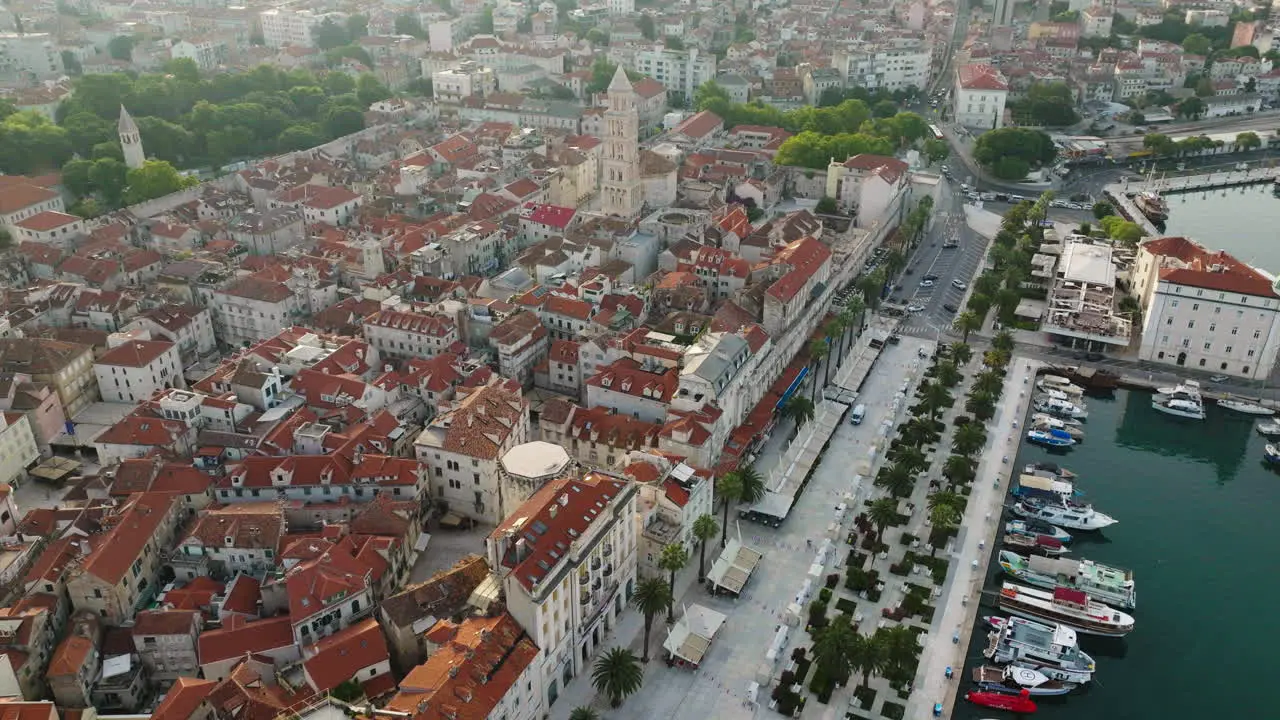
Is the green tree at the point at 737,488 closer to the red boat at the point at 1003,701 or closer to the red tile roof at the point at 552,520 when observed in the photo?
the red tile roof at the point at 552,520

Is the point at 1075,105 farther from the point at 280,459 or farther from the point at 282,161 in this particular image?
the point at 280,459

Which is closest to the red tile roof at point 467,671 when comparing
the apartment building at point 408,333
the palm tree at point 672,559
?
the palm tree at point 672,559

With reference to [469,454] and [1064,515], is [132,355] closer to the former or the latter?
[469,454]

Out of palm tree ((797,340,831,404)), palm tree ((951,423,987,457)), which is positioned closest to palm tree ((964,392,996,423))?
palm tree ((951,423,987,457))

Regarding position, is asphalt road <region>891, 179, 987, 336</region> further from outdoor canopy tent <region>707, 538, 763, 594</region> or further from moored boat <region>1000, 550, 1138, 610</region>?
outdoor canopy tent <region>707, 538, 763, 594</region>

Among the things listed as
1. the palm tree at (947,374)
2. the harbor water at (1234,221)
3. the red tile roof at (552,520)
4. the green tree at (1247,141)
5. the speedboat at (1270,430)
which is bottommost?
the speedboat at (1270,430)

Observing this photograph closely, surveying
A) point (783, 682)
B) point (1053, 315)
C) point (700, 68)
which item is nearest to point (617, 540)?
point (783, 682)
